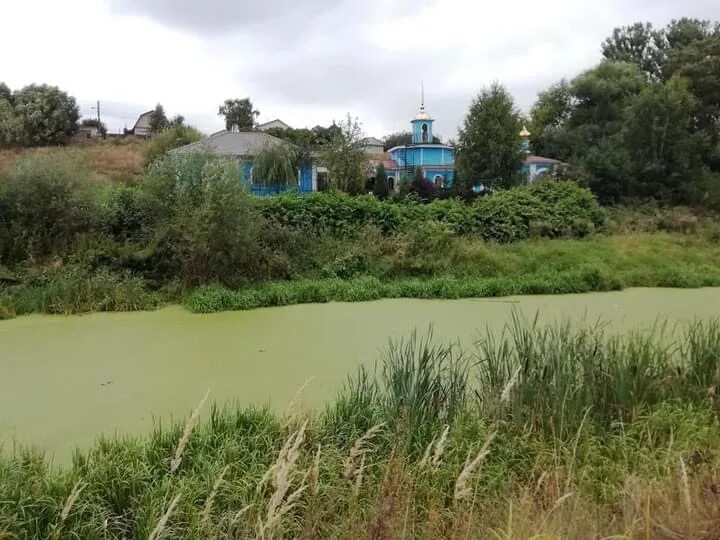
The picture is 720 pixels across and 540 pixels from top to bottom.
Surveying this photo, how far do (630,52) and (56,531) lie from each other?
3174cm

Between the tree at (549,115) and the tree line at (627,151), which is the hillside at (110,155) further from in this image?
the tree at (549,115)

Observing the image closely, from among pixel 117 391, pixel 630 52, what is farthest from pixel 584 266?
pixel 630 52

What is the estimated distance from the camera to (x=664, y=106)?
15859 millimetres

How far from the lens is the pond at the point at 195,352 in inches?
146

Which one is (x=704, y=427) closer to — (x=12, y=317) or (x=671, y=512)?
(x=671, y=512)

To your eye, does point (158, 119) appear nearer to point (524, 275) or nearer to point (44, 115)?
point (44, 115)

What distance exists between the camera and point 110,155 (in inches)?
829

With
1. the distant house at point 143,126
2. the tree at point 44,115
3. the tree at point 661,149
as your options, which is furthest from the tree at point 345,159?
the distant house at point 143,126

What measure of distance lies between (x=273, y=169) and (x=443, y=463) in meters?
12.8

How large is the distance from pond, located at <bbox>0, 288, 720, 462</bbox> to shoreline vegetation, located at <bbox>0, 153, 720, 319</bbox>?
60cm

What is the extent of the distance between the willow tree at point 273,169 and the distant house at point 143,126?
16.2 m

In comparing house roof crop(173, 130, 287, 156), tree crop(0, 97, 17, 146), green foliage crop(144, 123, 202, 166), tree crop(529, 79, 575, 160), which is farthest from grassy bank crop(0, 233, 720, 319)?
tree crop(0, 97, 17, 146)

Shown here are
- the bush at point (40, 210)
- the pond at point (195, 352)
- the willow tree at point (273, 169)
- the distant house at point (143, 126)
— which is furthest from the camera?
the distant house at point (143, 126)

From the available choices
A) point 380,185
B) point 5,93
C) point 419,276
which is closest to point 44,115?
point 5,93
